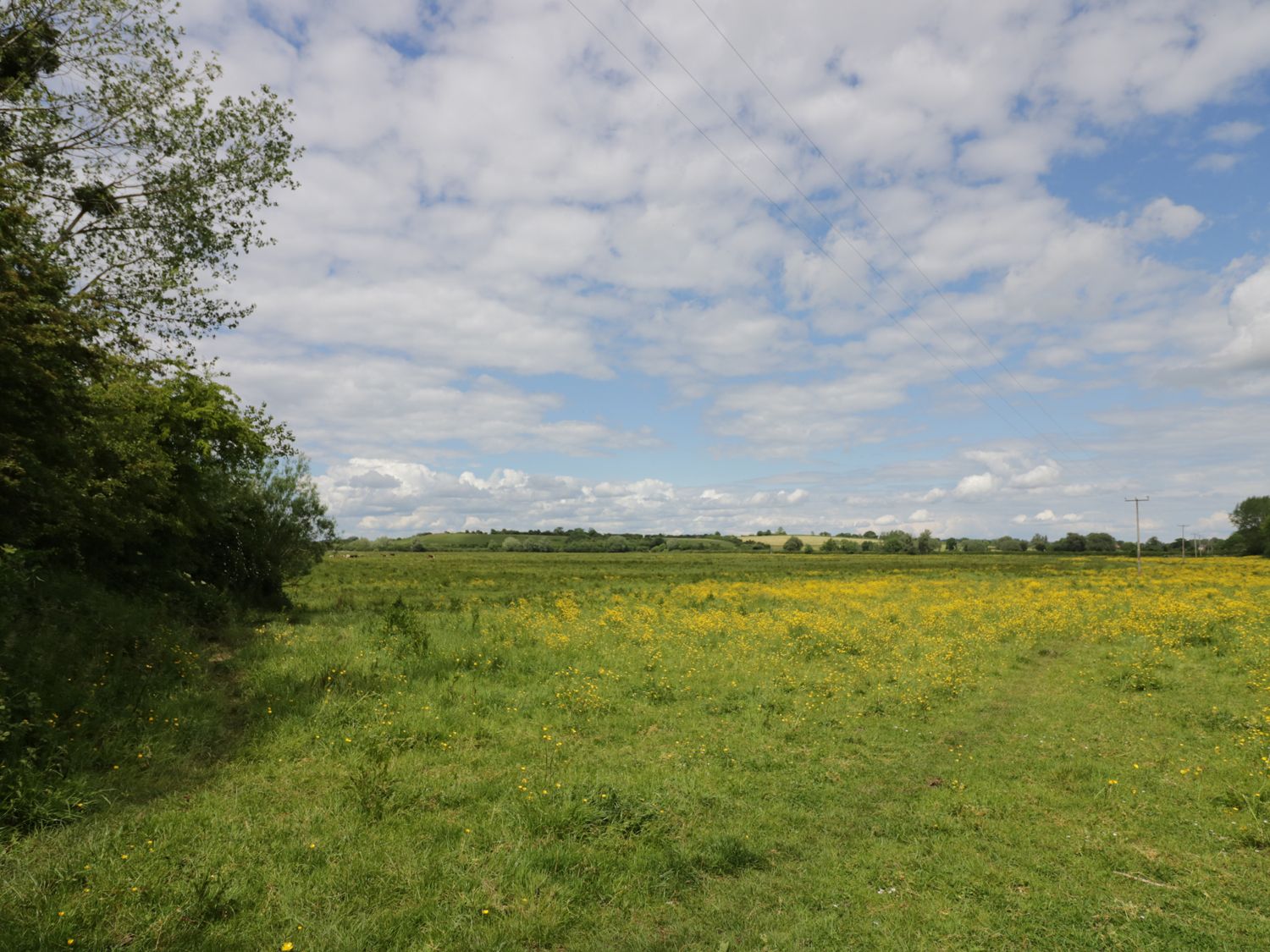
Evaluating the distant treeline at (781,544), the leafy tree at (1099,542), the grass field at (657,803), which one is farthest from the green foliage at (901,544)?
the grass field at (657,803)

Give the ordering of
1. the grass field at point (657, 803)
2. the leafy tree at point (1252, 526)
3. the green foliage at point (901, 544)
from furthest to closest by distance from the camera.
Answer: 1. the green foliage at point (901, 544)
2. the leafy tree at point (1252, 526)
3. the grass field at point (657, 803)

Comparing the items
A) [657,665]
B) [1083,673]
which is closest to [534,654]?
[657,665]

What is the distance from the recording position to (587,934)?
5895mm

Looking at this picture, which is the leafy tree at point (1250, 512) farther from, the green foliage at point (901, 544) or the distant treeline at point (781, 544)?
the green foliage at point (901, 544)

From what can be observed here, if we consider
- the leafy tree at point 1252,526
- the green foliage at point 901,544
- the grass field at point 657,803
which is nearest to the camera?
the grass field at point 657,803

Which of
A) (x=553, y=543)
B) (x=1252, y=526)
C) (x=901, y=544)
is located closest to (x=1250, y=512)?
(x=1252, y=526)

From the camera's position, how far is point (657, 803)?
8.52 m

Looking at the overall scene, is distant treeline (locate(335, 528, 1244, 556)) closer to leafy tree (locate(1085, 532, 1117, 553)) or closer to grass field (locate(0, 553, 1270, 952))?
leafy tree (locate(1085, 532, 1117, 553))

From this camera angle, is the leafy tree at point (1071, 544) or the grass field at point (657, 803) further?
the leafy tree at point (1071, 544)

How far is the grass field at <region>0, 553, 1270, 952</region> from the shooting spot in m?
5.91

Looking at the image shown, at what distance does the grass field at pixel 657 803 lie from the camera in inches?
233

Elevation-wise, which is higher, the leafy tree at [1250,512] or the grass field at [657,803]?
the leafy tree at [1250,512]

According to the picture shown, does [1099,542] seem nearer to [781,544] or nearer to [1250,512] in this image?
[1250,512]

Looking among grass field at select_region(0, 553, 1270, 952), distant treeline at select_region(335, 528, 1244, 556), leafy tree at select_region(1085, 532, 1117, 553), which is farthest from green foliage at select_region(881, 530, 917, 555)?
grass field at select_region(0, 553, 1270, 952)
